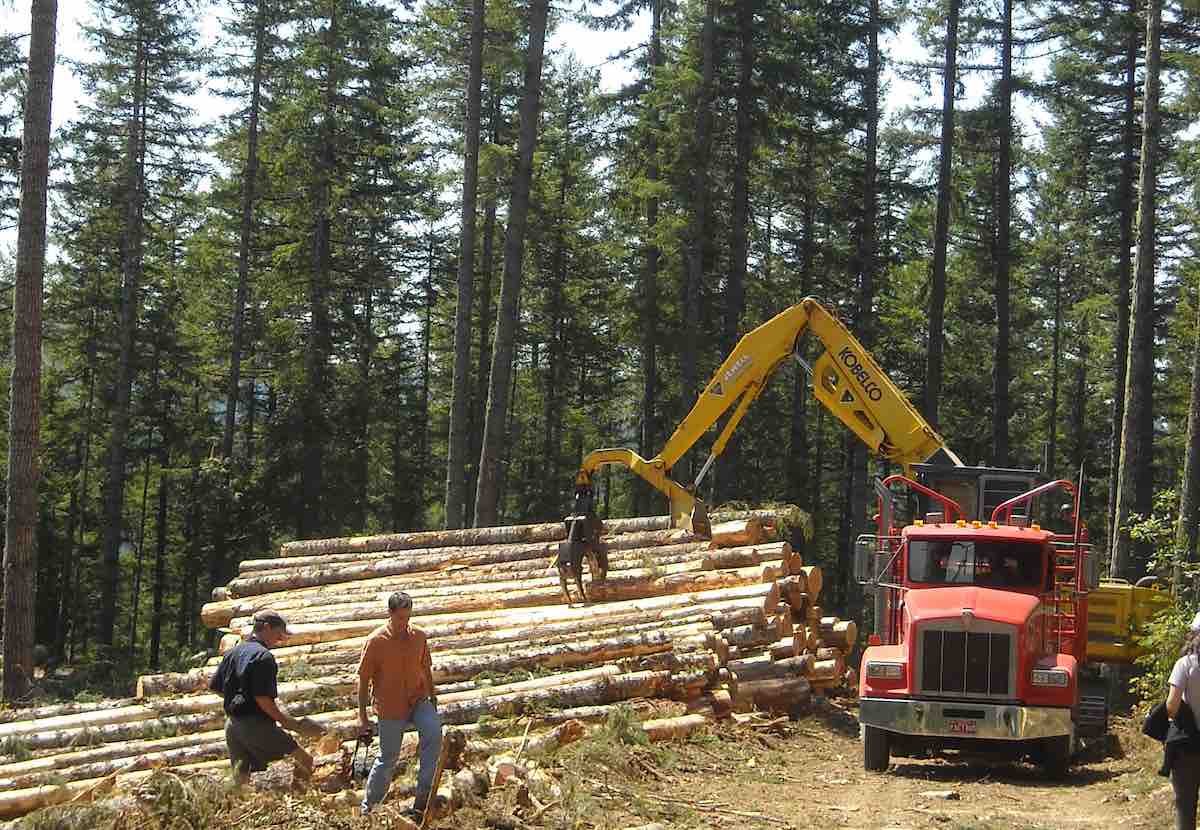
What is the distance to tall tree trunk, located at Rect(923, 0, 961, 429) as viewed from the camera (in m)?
30.8

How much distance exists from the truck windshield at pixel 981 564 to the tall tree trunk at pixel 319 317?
73.9 ft

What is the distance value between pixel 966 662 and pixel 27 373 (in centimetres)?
1258

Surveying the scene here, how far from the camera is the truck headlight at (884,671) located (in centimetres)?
1277

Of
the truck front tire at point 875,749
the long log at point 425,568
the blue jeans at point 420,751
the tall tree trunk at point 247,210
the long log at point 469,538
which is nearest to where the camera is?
the blue jeans at point 420,751

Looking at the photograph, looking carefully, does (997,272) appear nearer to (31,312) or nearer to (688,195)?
(688,195)

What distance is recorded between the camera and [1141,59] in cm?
3400

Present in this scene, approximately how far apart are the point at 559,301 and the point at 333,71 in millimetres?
11273

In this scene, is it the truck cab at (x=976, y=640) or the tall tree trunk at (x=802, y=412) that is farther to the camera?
the tall tree trunk at (x=802, y=412)

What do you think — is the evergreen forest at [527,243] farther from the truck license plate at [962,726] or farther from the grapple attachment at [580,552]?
the truck license plate at [962,726]

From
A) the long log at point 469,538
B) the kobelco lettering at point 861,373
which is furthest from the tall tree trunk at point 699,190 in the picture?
the kobelco lettering at point 861,373

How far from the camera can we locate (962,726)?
12.4 meters

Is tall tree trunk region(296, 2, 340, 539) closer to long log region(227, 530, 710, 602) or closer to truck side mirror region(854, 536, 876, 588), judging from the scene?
long log region(227, 530, 710, 602)

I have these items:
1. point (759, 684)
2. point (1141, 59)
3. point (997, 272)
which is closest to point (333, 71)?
point (997, 272)

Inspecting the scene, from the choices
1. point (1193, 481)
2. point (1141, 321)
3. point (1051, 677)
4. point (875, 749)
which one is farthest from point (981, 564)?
point (1141, 321)
